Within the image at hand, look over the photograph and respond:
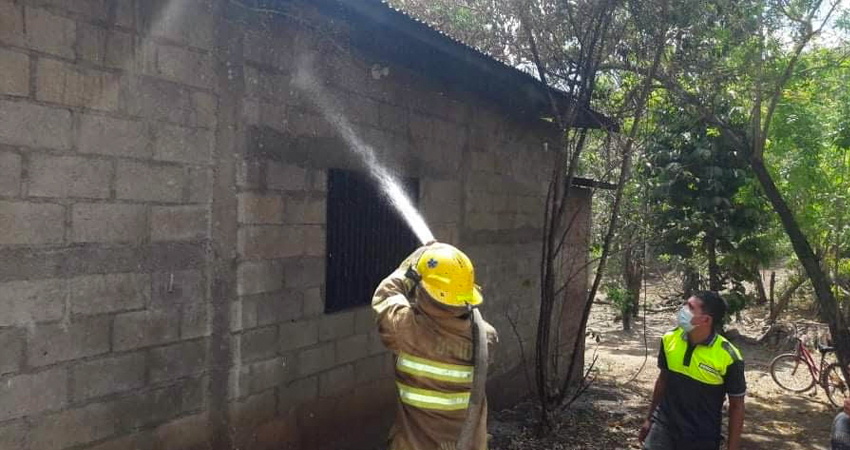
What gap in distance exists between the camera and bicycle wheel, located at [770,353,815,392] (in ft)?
32.0

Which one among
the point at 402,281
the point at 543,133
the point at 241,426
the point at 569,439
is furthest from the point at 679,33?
the point at 241,426

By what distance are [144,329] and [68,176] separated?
82 centimetres

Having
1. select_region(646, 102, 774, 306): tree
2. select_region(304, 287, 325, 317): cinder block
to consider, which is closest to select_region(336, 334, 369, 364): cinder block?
select_region(304, 287, 325, 317): cinder block

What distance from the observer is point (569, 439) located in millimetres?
6102

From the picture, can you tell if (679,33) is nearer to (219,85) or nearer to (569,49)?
(569,49)

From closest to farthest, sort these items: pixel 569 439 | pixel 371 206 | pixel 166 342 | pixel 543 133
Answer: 1. pixel 166 342
2. pixel 371 206
3. pixel 569 439
4. pixel 543 133

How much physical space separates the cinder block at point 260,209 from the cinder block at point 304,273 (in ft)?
1.02

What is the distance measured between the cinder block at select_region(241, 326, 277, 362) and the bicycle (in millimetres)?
7675

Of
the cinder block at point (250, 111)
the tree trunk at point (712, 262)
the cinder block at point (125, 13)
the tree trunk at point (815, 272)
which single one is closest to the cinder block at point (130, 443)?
the cinder block at point (250, 111)

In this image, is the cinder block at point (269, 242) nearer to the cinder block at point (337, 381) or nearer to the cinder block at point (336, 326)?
the cinder block at point (336, 326)

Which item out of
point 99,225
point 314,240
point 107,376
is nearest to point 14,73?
point 99,225

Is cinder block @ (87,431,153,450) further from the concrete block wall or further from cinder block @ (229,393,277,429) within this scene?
cinder block @ (229,393,277,429)

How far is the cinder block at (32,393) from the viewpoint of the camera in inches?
104

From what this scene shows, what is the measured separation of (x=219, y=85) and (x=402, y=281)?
1.44 meters
